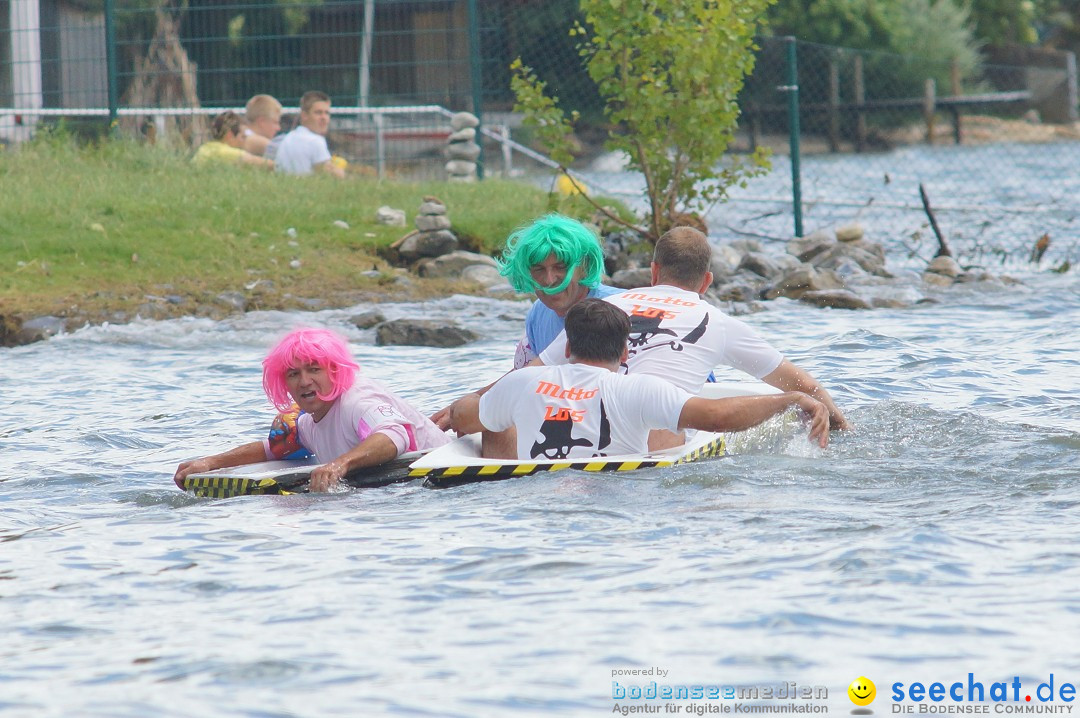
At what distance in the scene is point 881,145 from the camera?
3466cm

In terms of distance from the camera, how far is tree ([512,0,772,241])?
44.6 feet

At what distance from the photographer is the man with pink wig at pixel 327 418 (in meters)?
6.66

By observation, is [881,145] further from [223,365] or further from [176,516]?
[176,516]

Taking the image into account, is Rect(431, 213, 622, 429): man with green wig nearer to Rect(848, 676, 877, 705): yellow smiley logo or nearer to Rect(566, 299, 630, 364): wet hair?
Rect(566, 299, 630, 364): wet hair

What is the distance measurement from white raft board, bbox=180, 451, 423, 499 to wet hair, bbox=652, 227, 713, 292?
1669 millimetres

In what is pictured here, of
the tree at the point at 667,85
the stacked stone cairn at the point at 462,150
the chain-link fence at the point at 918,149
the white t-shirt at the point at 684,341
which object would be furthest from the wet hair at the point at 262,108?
the white t-shirt at the point at 684,341

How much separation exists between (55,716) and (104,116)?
16.8 meters

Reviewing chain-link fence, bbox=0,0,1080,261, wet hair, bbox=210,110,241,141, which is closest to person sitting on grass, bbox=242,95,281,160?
wet hair, bbox=210,110,241,141

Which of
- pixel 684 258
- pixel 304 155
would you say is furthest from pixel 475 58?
pixel 684 258

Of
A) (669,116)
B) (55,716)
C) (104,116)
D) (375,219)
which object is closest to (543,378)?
(55,716)

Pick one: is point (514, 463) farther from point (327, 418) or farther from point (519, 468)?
point (327, 418)

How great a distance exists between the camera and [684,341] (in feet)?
23.5

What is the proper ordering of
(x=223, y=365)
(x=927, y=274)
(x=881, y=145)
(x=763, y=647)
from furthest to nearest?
(x=881, y=145), (x=927, y=274), (x=223, y=365), (x=763, y=647)

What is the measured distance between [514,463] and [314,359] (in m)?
1.04
